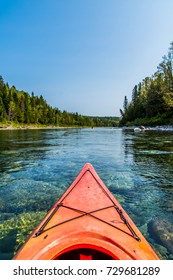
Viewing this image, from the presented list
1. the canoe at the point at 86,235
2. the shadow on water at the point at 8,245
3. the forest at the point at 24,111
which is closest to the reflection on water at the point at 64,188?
the shadow on water at the point at 8,245

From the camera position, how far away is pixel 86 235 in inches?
111

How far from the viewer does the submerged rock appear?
3982 mm

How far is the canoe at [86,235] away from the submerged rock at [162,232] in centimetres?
126

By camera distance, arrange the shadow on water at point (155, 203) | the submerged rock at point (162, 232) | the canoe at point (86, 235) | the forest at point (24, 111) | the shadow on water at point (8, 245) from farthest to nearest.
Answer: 1. the forest at point (24, 111)
2. the shadow on water at point (155, 203)
3. the submerged rock at point (162, 232)
4. the shadow on water at point (8, 245)
5. the canoe at point (86, 235)

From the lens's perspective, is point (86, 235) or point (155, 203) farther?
point (155, 203)

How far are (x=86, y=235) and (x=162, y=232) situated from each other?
2.48 metres

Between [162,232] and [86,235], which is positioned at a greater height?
[86,235]

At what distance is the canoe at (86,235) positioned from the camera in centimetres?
256

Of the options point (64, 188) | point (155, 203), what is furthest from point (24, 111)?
point (155, 203)

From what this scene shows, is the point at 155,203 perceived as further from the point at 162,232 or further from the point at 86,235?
the point at 86,235

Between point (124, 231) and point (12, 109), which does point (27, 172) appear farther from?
point (12, 109)

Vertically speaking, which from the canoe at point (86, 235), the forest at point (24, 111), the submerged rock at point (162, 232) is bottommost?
the submerged rock at point (162, 232)

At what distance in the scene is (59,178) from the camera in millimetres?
8648

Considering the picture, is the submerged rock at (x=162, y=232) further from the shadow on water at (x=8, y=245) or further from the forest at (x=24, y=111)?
the forest at (x=24, y=111)
